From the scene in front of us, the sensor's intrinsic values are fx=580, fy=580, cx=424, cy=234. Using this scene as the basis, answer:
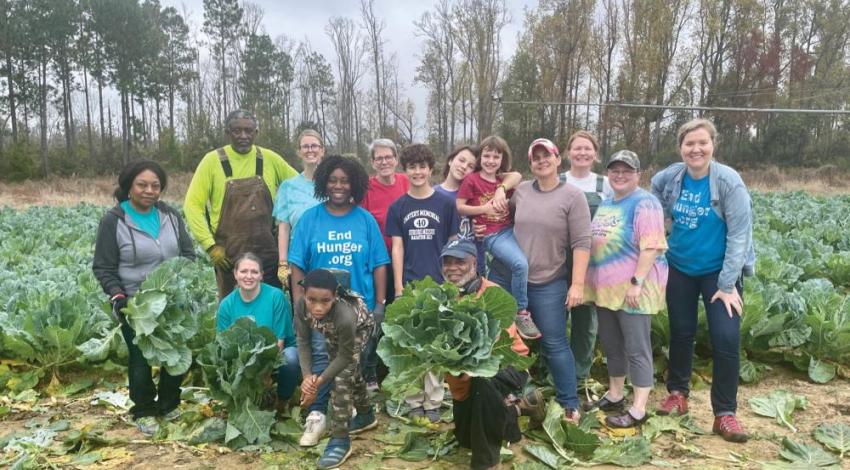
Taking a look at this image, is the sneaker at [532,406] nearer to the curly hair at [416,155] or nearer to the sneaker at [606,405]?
the sneaker at [606,405]

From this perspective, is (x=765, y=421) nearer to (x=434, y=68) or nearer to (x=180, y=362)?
(x=180, y=362)

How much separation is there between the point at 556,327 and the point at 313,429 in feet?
5.32

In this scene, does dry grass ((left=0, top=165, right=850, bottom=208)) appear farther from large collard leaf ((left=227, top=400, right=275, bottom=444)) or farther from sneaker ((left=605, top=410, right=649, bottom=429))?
sneaker ((left=605, top=410, right=649, bottom=429))

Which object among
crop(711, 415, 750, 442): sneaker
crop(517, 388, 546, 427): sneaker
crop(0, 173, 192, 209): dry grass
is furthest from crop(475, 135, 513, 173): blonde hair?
crop(0, 173, 192, 209): dry grass

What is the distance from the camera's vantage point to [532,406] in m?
3.43

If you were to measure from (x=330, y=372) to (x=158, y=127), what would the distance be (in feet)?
123

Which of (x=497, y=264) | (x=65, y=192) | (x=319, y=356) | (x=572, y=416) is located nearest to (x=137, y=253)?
(x=319, y=356)

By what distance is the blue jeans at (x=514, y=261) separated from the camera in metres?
3.56

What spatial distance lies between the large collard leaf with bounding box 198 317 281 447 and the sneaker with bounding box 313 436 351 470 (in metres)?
0.44

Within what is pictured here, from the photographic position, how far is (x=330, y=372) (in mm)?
3318

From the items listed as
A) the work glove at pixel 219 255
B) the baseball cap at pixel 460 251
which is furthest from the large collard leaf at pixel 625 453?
the work glove at pixel 219 255

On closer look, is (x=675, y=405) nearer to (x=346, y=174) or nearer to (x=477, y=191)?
(x=477, y=191)

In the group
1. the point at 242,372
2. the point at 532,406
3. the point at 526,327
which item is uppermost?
the point at 526,327

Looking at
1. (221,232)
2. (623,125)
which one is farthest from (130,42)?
(221,232)
